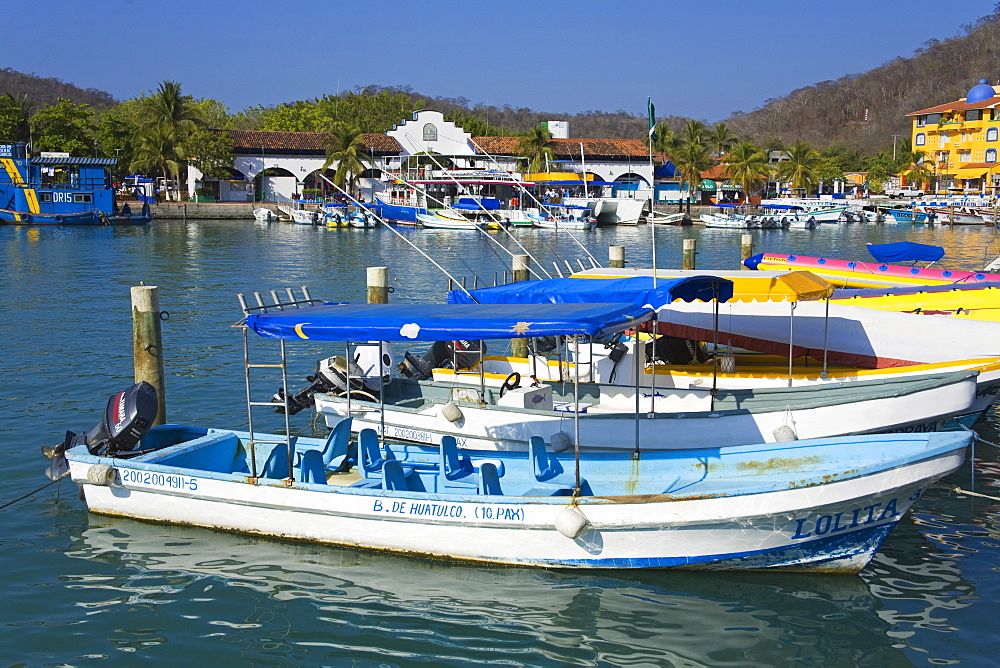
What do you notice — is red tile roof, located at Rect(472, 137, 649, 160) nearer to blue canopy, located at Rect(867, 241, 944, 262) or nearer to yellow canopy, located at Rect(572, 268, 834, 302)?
blue canopy, located at Rect(867, 241, 944, 262)

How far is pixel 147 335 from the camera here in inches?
496

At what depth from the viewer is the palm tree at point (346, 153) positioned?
8231cm

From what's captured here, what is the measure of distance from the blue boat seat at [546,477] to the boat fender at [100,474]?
16.3 ft

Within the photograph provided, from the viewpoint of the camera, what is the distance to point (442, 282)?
127ft

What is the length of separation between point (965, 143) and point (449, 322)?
10222cm

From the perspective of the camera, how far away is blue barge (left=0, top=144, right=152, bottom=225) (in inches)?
2621

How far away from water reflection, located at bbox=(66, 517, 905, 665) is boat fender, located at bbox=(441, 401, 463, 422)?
345 centimetres

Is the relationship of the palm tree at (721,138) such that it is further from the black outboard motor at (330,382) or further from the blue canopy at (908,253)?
the black outboard motor at (330,382)

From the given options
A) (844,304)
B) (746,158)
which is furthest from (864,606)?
(746,158)

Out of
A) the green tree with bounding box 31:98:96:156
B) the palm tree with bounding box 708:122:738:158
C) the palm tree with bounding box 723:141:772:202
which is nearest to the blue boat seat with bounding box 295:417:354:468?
the green tree with bounding box 31:98:96:156

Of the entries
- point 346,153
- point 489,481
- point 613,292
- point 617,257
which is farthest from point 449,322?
point 346,153

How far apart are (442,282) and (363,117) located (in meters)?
86.1

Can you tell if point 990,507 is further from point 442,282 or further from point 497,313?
point 442,282

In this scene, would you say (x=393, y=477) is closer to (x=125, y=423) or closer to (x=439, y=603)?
(x=439, y=603)
